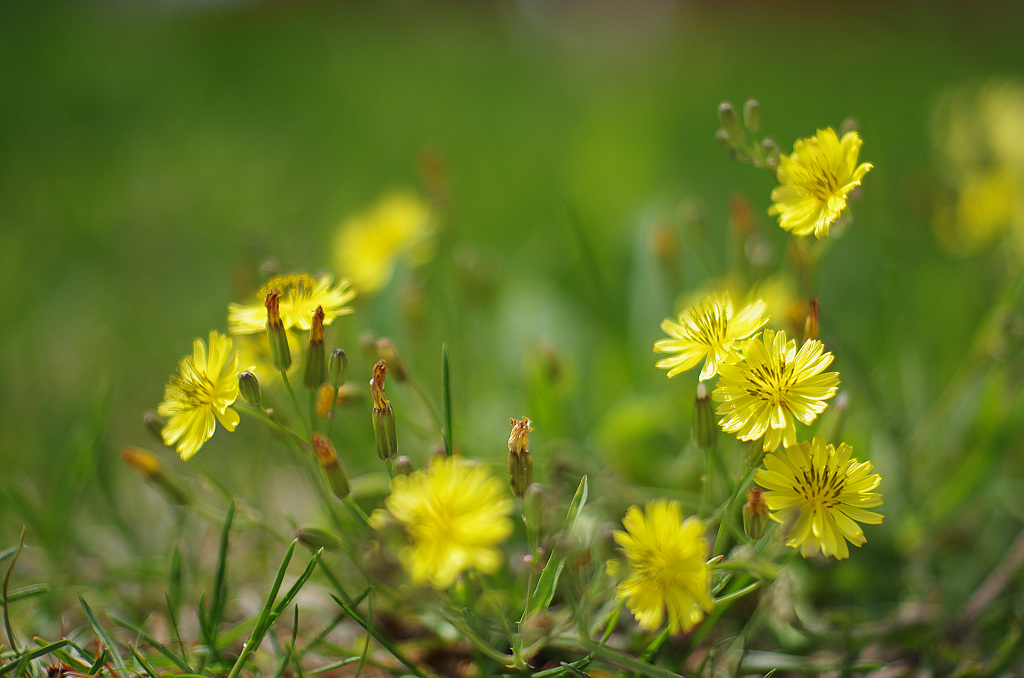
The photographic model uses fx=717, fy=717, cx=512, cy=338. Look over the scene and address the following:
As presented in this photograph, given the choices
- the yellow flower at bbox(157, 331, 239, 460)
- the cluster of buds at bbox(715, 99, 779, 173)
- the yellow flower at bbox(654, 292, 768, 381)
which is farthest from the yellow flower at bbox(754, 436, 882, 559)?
the yellow flower at bbox(157, 331, 239, 460)

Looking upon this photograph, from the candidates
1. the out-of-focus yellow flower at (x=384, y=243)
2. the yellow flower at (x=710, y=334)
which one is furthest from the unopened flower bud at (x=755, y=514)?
the out-of-focus yellow flower at (x=384, y=243)

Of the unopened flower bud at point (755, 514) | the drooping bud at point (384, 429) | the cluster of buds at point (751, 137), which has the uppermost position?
the cluster of buds at point (751, 137)

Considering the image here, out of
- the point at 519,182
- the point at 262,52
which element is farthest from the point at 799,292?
the point at 262,52

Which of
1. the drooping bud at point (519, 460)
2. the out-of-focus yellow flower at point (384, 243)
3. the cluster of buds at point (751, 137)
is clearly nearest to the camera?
the drooping bud at point (519, 460)

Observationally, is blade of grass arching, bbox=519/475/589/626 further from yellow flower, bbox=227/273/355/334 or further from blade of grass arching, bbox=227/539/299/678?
yellow flower, bbox=227/273/355/334

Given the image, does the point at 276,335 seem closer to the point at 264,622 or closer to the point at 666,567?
the point at 264,622

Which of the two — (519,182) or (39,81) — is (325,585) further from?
(39,81)

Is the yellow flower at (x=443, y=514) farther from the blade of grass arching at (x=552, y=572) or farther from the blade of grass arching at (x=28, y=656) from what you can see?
the blade of grass arching at (x=28, y=656)
